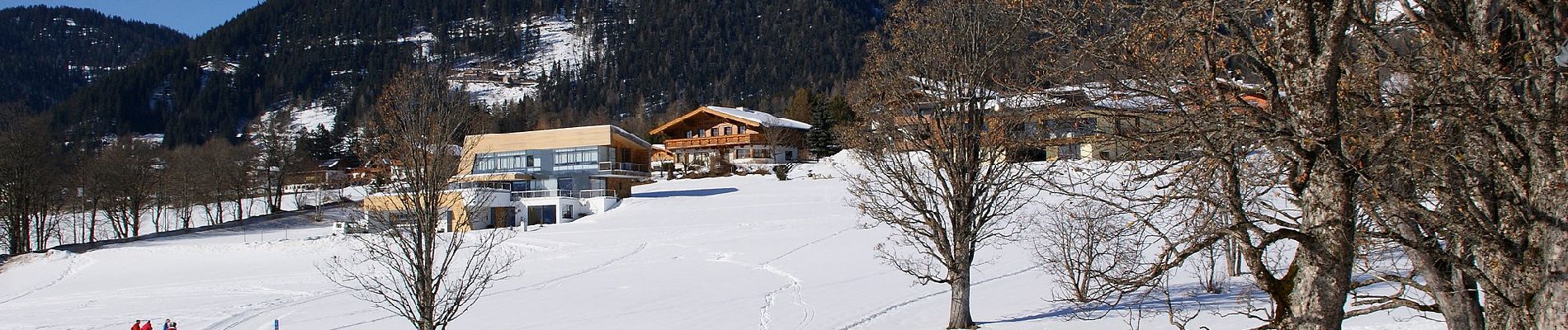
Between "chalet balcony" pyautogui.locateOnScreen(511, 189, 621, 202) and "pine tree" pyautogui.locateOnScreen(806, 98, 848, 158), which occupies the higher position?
"pine tree" pyautogui.locateOnScreen(806, 98, 848, 158)

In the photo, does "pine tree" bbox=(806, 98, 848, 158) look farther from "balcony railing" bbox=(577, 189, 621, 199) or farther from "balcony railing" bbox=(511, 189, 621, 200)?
"balcony railing" bbox=(511, 189, 621, 200)

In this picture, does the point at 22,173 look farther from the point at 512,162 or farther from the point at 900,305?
the point at 900,305

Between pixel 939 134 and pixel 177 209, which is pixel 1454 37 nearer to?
pixel 939 134

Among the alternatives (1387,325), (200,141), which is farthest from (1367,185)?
(200,141)

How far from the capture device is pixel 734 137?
77750 mm

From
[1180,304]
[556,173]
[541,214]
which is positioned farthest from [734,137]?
[1180,304]

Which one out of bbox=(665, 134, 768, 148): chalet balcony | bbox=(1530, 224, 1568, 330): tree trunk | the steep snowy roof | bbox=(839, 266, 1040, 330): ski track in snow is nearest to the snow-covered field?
bbox=(839, 266, 1040, 330): ski track in snow

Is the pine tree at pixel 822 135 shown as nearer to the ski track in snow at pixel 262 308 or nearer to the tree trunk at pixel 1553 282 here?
the ski track in snow at pixel 262 308

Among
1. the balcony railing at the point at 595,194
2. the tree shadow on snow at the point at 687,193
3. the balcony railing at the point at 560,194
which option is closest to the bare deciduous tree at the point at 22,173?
the balcony railing at the point at 560,194

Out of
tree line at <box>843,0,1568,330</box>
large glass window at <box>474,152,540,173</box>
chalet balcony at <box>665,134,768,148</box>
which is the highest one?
chalet balcony at <box>665,134,768,148</box>

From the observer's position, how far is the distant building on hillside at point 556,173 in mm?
50809

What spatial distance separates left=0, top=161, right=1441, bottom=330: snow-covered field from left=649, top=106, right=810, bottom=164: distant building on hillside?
27779mm

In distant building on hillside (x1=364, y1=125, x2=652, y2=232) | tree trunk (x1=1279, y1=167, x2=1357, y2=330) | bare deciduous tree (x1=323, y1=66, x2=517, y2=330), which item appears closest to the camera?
tree trunk (x1=1279, y1=167, x2=1357, y2=330)

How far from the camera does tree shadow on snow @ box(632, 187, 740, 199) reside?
53375mm
